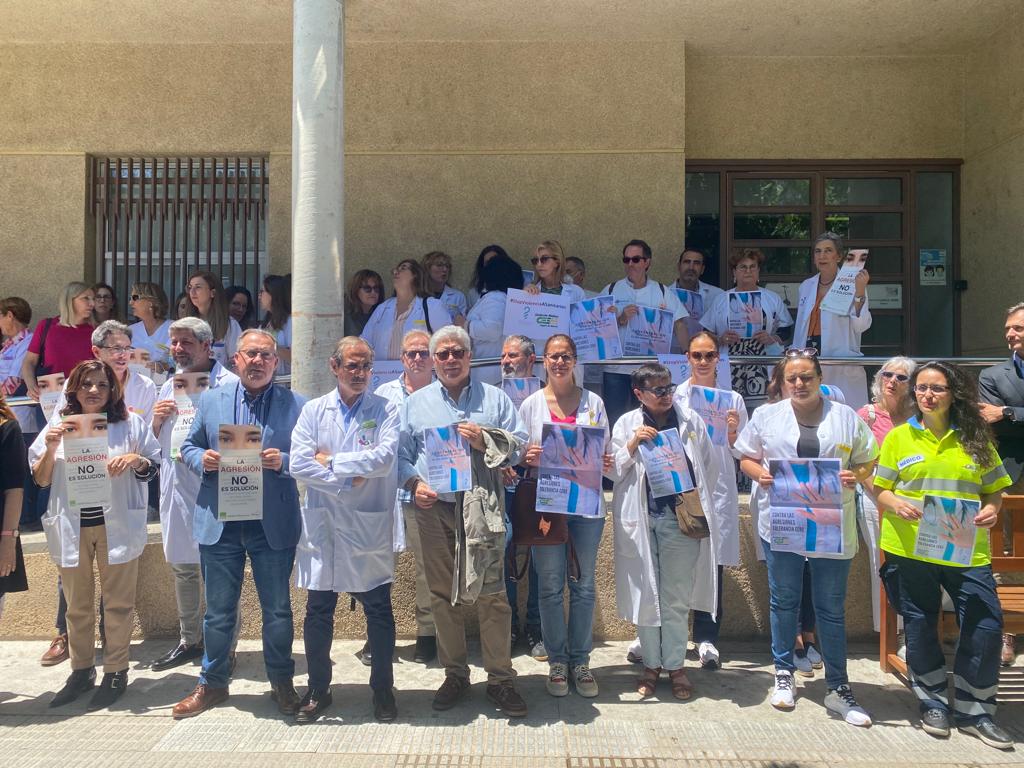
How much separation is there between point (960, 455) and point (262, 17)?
7.16m

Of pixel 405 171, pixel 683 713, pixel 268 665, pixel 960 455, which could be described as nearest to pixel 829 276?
pixel 960 455

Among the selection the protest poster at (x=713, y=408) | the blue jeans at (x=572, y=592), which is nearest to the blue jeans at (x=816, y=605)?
the protest poster at (x=713, y=408)

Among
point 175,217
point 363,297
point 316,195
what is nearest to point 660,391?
point 316,195

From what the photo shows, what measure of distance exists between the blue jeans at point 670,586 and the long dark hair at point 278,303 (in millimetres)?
3918

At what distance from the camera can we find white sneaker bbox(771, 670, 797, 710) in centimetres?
481

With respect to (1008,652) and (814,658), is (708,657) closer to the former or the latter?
(814,658)

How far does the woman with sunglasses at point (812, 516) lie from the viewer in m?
4.75

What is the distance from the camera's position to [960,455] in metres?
4.56

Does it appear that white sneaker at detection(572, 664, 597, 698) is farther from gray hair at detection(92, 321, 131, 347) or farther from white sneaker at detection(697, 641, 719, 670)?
gray hair at detection(92, 321, 131, 347)

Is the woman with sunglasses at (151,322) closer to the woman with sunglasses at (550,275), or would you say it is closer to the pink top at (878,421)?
the woman with sunglasses at (550,275)

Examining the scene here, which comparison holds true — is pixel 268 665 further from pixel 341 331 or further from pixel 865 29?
pixel 865 29

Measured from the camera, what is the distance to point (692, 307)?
7363 mm

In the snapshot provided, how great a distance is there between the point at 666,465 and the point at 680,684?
4.20 ft

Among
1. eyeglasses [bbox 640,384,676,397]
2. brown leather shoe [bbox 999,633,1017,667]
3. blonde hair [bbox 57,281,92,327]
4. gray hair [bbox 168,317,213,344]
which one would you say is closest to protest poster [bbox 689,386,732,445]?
eyeglasses [bbox 640,384,676,397]
